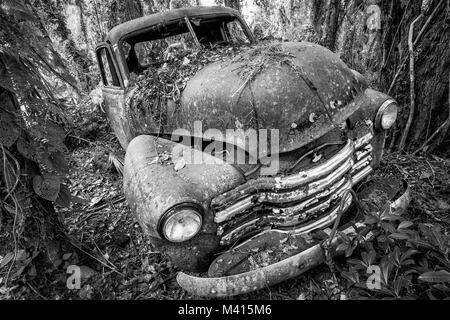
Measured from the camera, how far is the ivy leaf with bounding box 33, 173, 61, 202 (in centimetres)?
199

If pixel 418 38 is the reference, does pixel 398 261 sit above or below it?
below

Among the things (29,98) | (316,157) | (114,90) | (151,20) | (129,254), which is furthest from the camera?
(114,90)

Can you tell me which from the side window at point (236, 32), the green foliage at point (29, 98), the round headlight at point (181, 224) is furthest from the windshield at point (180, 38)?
the round headlight at point (181, 224)

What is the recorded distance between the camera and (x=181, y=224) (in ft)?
5.23

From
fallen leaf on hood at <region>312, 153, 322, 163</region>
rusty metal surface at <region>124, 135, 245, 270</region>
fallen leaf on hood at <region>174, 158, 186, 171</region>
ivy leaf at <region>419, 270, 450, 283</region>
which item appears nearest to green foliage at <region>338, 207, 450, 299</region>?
ivy leaf at <region>419, 270, 450, 283</region>

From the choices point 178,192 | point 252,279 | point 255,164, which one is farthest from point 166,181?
point 252,279

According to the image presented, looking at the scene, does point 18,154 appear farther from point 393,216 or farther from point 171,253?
point 393,216

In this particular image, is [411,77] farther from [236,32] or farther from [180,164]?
[180,164]

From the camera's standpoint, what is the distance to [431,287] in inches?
68.9

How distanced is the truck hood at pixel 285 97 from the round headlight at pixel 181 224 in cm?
66

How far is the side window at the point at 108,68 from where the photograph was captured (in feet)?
9.61

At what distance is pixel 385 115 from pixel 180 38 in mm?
2026

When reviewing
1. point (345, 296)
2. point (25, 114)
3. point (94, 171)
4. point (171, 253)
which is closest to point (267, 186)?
point (171, 253)

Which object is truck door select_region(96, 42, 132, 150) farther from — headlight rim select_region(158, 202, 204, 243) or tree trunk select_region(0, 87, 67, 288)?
headlight rim select_region(158, 202, 204, 243)
